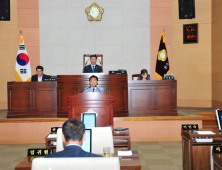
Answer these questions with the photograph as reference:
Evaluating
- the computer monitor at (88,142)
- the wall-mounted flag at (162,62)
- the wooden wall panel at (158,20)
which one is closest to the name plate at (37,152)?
the computer monitor at (88,142)

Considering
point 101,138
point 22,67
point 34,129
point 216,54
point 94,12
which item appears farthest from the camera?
point 94,12

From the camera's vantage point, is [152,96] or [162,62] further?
[162,62]

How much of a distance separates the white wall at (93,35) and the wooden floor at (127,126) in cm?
319

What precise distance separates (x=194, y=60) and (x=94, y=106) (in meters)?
5.62

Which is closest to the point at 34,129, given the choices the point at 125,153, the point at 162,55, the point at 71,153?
the point at 125,153

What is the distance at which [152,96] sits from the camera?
255 inches

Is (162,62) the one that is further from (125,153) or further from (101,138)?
(125,153)

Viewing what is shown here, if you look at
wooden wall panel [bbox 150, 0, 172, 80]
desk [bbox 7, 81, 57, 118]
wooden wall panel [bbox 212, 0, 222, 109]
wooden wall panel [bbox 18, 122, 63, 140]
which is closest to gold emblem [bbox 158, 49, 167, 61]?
wooden wall panel [bbox 150, 0, 172, 80]

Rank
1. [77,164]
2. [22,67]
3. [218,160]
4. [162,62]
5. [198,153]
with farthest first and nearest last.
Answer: [162,62], [22,67], [198,153], [218,160], [77,164]

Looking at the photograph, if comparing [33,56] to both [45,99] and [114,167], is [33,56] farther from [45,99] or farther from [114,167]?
[114,167]

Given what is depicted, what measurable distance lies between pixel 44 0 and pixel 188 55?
5.06 meters

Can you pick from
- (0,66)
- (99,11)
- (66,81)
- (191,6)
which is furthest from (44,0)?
(191,6)

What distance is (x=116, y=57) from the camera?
917cm

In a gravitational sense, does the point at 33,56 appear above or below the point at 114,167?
above
